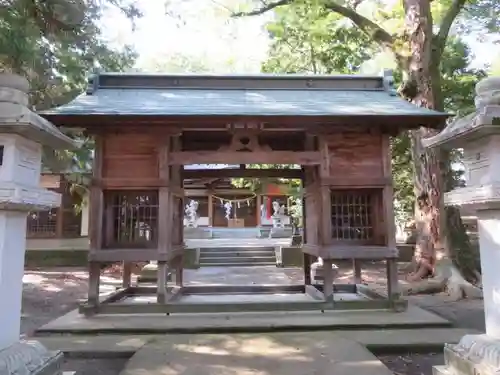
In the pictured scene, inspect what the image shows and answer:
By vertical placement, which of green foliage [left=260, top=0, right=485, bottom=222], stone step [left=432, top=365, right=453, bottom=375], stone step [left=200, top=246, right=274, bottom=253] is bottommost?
stone step [left=432, top=365, right=453, bottom=375]

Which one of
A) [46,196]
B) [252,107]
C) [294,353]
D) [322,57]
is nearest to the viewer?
[46,196]

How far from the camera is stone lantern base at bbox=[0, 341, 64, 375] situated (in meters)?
3.05

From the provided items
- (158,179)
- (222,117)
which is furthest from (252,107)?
(158,179)

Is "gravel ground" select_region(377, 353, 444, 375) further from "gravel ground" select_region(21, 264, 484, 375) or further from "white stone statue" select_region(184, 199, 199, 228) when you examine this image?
"white stone statue" select_region(184, 199, 199, 228)

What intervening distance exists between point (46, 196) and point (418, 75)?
349 inches

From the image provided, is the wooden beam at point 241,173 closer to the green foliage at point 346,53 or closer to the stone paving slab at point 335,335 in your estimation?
the stone paving slab at point 335,335

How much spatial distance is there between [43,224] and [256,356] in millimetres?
17236

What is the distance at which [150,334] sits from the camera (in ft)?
17.9

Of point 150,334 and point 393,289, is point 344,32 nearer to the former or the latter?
point 393,289

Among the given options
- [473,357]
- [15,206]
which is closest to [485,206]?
[473,357]

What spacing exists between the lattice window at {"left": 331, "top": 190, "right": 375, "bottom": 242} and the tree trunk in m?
3.05

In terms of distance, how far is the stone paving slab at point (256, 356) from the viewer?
Answer: 405 centimetres

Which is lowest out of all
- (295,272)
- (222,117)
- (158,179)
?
(295,272)

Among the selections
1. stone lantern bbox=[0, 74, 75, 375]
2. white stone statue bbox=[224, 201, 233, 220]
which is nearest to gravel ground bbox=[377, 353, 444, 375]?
stone lantern bbox=[0, 74, 75, 375]
